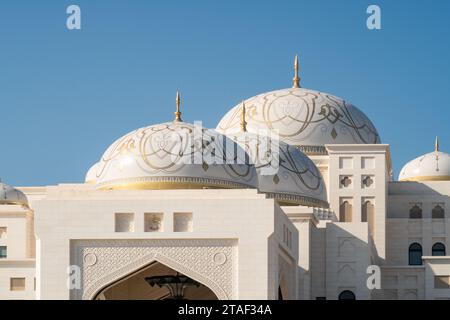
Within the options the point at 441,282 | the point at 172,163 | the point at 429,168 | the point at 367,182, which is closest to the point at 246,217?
the point at 172,163

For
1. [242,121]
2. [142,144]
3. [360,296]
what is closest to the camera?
[142,144]

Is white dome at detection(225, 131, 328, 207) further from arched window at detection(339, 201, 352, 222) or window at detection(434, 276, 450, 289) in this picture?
window at detection(434, 276, 450, 289)

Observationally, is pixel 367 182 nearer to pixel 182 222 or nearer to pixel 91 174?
pixel 91 174

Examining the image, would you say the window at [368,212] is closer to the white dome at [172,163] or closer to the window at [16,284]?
the white dome at [172,163]

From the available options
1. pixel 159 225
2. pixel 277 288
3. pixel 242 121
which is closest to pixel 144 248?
pixel 159 225

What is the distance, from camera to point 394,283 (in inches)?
1913

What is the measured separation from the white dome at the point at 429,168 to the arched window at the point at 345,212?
5.49 meters

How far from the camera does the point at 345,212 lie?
169 ft

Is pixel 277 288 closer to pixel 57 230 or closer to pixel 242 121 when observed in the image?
pixel 57 230

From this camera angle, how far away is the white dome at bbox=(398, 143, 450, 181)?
56062 millimetres

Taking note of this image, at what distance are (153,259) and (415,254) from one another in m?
15.0

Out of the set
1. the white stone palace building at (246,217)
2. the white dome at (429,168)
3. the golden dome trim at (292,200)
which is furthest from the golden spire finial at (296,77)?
the golden dome trim at (292,200)

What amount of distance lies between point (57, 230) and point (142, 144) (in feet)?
12.8

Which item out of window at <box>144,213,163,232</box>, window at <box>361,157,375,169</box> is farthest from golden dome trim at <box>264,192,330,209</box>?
window at <box>144,213,163,232</box>
